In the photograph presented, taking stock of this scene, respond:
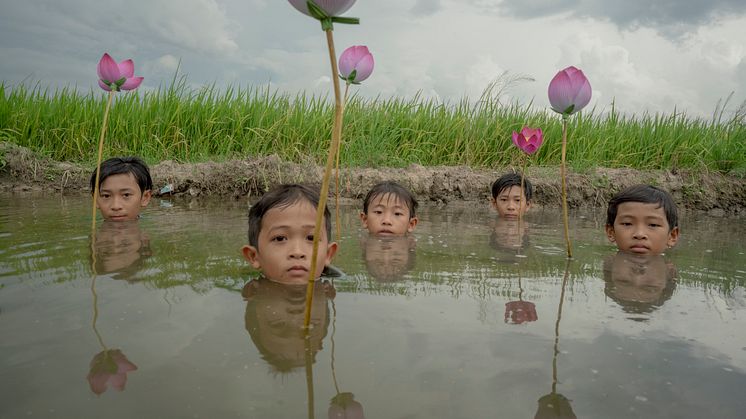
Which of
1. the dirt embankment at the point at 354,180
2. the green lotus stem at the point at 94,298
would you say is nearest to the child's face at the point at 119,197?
the green lotus stem at the point at 94,298

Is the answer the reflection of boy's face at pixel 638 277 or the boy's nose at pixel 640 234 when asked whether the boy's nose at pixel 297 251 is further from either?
the boy's nose at pixel 640 234

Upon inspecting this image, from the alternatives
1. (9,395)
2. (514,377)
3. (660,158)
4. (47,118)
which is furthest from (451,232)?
(47,118)

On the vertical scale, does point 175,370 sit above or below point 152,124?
below

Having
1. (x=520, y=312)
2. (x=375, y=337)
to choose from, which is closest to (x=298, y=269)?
(x=375, y=337)

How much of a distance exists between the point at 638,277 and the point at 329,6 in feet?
7.01

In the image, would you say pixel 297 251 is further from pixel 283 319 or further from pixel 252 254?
pixel 283 319

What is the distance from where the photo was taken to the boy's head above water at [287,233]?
2299 mm

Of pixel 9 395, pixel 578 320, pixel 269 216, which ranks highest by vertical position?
pixel 269 216

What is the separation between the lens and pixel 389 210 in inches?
160

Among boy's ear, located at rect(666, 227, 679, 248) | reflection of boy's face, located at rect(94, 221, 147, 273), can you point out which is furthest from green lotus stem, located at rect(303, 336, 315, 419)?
boy's ear, located at rect(666, 227, 679, 248)

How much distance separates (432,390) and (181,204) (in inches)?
203

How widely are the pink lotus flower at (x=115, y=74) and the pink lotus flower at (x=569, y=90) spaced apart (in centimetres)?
254

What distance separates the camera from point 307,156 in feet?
24.1

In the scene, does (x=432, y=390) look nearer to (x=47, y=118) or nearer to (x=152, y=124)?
(x=152, y=124)
